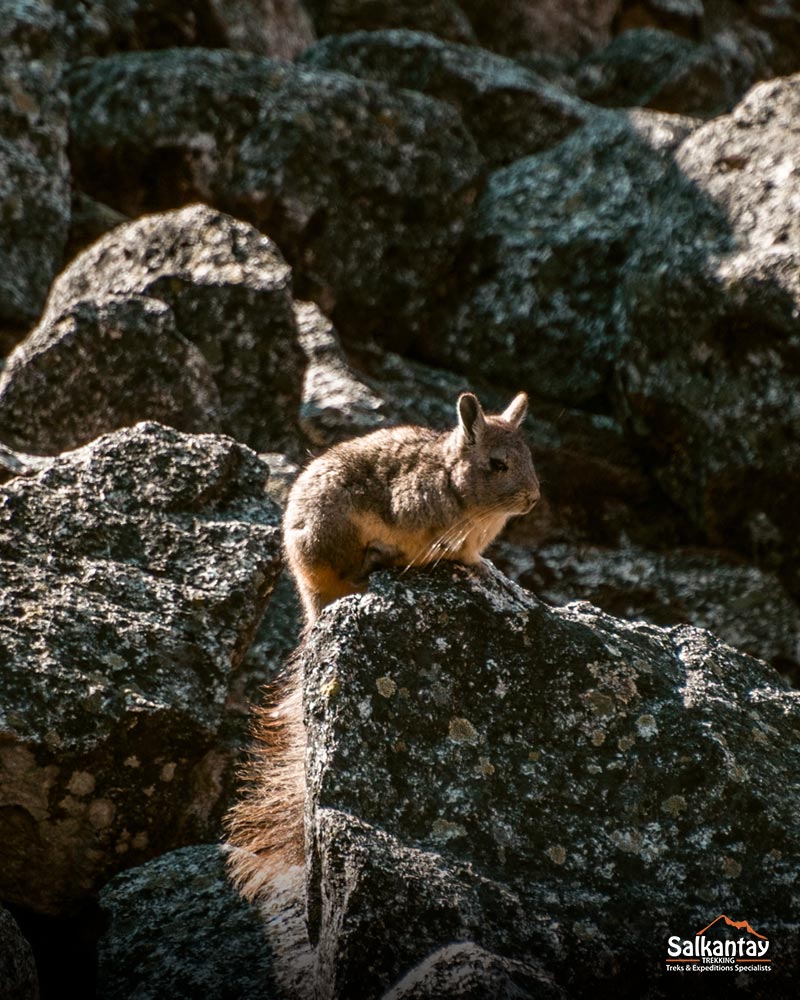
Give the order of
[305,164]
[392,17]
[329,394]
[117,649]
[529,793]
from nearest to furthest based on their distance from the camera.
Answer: [529,793] < [117,649] < [329,394] < [305,164] < [392,17]

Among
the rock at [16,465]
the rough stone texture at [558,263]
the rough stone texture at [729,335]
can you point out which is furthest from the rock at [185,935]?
the rough stone texture at [558,263]

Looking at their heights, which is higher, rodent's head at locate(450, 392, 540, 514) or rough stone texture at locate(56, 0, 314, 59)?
rough stone texture at locate(56, 0, 314, 59)

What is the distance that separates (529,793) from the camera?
19.6 ft

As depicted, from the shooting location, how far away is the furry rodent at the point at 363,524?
6895 millimetres

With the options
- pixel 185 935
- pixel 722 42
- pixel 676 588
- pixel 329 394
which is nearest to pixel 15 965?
pixel 185 935

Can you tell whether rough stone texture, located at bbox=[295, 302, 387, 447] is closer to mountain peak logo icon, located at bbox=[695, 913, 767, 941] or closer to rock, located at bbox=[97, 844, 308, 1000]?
rock, located at bbox=[97, 844, 308, 1000]

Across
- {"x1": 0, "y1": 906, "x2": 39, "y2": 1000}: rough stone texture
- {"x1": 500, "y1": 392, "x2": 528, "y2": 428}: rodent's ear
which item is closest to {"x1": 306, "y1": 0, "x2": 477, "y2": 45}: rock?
{"x1": 500, "y1": 392, "x2": 528, "y2": 428}: rodent's ear

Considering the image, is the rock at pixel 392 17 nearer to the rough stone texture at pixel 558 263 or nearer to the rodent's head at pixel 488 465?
the rough stone texture at pixel 558 263

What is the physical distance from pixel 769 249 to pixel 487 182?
4.47m

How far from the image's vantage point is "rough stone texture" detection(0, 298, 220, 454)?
33.9 feet

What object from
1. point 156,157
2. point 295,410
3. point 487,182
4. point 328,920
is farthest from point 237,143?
point 328,920

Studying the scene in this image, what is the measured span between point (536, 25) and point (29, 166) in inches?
364

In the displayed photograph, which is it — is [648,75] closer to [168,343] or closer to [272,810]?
[168,343]

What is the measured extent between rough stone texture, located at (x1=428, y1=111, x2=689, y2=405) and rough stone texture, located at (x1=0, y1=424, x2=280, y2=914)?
5.73 meters
